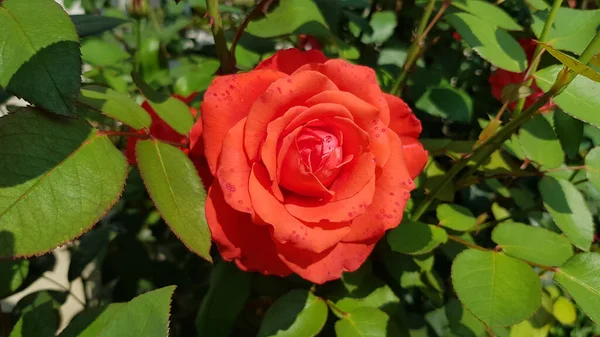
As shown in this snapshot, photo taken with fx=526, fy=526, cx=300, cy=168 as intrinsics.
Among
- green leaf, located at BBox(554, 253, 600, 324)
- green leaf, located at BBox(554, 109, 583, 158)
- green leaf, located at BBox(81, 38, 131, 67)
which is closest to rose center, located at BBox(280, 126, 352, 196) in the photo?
green leaf, located at BBox(554, 253, 600, 324)

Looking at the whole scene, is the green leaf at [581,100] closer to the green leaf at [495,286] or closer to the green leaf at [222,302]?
the green leaf at [495,286]

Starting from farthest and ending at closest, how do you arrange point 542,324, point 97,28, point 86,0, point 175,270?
1. point 86,0
2. point 175,270
3. point 542,324
4. point 97,28

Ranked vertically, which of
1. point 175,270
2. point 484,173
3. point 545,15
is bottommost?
point 175,270

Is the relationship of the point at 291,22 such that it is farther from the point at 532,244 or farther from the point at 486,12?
the point at 532,244

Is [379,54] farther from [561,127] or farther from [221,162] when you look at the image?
[221,162]

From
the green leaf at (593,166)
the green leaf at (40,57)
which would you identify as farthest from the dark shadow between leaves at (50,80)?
the green leaf at (593,166)

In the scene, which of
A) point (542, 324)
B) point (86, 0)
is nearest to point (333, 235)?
point (542, 324)
